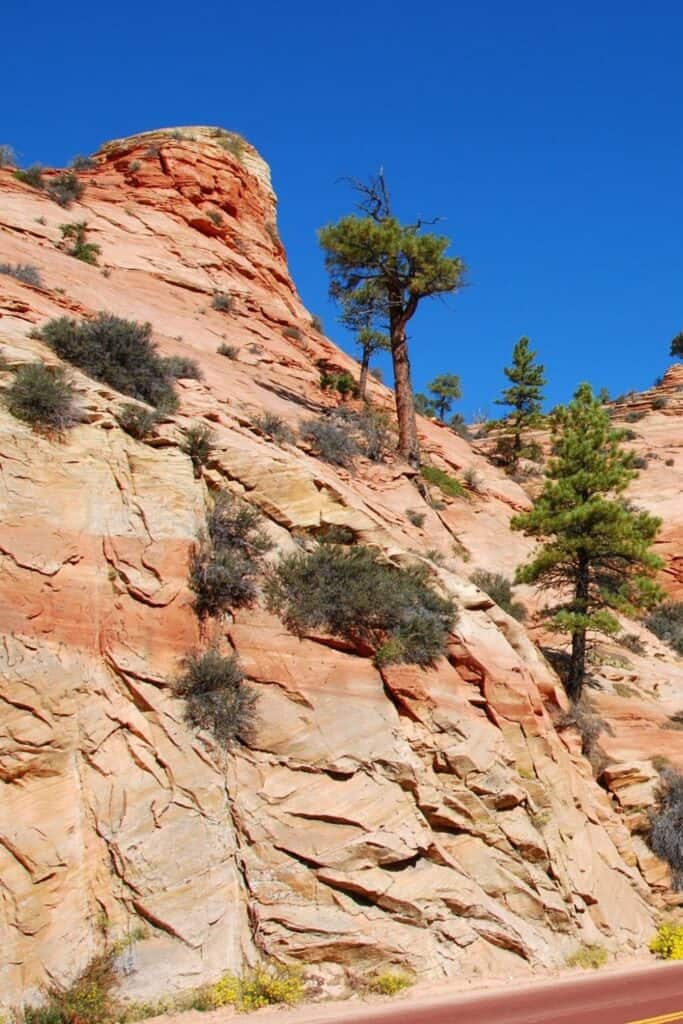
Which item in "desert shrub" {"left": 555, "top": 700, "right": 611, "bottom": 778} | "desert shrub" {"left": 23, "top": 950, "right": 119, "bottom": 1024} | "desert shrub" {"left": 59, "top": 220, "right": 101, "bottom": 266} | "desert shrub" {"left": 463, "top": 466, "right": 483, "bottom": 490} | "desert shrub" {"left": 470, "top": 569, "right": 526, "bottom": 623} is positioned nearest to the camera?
"desert shrub" {"left": 23, "top": 950, "right": 119, "bottom": 1024}

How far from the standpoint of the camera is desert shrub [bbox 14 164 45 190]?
97.3 ft

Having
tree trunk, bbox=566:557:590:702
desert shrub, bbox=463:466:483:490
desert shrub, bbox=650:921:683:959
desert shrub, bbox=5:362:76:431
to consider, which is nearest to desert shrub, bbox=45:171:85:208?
desert shrub, bbox=463:466:483:490

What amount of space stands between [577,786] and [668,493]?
20664 millimetres

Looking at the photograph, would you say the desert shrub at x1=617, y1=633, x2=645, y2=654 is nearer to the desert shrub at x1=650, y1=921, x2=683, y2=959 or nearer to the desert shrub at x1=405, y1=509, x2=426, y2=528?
the desert shrub at x1=405, y1=509, x2=426, y2=528

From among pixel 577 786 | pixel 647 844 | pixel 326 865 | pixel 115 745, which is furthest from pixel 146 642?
pixel 647 844

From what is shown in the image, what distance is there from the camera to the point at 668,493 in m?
30.3

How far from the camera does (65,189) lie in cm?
3002

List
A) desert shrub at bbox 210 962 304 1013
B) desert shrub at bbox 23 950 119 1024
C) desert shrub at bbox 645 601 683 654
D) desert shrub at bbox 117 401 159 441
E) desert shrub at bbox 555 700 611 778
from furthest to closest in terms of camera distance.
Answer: desert shrub at bbox 645 601 683 654 < desert shrub at bbox 555 700 611 778 < desert shrub at bbox 117 401 159 441 < desert shrub at bbox 210 962 304 1013 < desert shrub at bbox 23 950 119 1024

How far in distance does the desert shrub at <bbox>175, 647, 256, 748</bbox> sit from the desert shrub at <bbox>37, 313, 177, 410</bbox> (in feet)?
16.9

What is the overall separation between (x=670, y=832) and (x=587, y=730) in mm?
2159

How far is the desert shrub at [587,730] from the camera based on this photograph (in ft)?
45.4

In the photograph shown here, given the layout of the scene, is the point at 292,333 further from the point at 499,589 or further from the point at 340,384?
the point at 499,589

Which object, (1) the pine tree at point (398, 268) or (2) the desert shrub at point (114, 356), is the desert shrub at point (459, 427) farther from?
(2) the desert shrub at point (114, 356)

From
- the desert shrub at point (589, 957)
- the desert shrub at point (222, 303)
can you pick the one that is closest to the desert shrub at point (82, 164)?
the desert shrub at point (222, 303)
